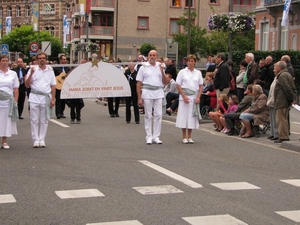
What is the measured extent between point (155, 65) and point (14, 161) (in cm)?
447

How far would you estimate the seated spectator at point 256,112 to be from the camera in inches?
676

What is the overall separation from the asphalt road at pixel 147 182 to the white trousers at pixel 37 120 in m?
0.30

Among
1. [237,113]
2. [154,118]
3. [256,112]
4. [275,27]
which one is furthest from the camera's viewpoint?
[275,27]

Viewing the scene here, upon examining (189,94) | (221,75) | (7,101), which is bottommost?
(7,101)

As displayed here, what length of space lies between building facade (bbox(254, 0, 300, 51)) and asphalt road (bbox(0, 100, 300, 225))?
23691mm

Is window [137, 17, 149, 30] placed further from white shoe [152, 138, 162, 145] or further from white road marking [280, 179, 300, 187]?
white road marking [280, 179, 300, 187]

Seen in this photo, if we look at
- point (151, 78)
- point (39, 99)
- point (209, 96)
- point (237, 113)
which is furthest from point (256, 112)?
point (39, 99)

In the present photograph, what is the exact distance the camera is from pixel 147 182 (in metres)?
10.4

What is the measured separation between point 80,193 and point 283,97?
7823 mm

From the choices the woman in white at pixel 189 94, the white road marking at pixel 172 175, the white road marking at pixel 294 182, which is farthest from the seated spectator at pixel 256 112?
the white road marking at pixel 294 182

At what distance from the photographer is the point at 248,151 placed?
1452 cm

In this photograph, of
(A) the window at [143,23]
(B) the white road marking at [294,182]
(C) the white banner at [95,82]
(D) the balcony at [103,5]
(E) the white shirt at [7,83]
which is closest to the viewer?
(B) the white road marking at [294,182]

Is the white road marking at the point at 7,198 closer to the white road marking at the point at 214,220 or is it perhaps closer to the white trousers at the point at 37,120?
the white road marking at the point at 214,220

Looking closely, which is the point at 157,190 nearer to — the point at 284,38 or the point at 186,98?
the point at 186,98
